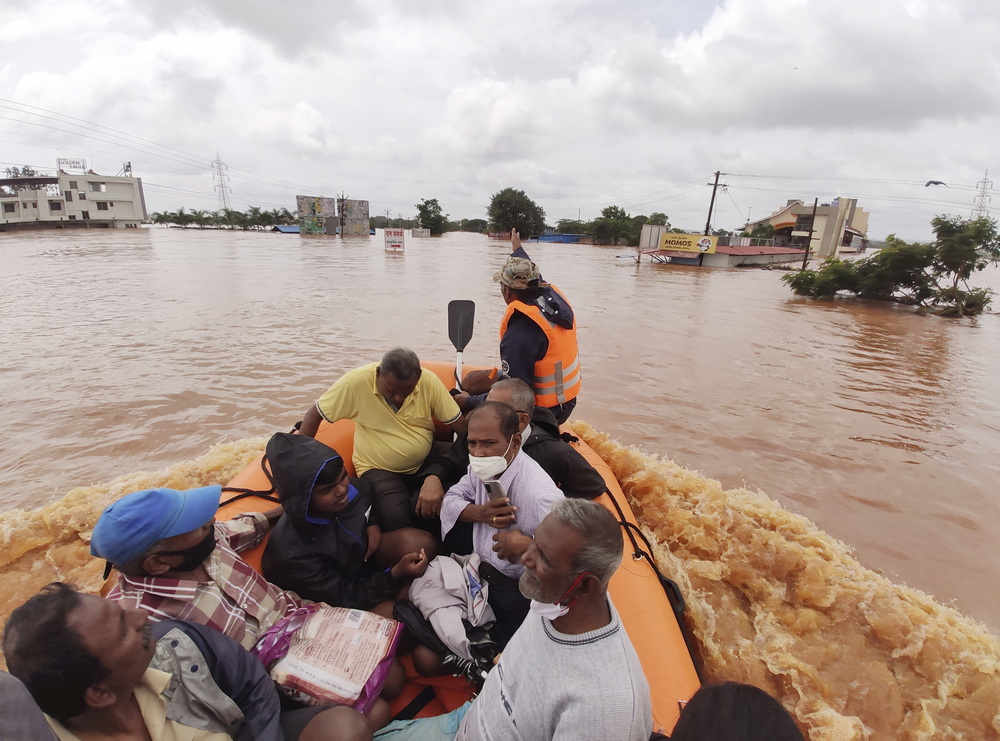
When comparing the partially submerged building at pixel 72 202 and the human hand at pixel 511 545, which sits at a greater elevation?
the partially submerged building at pixel 72 202

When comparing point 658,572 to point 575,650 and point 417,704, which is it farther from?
point 575,650

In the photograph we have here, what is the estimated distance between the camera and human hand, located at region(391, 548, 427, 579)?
5.99 feet

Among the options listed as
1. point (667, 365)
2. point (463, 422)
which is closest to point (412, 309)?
point (667, 365)

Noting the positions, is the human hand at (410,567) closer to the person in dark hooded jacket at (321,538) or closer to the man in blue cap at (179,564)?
the person in dark hooded jacket at (321,538)

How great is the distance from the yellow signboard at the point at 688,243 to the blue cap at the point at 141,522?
29817 millimetres

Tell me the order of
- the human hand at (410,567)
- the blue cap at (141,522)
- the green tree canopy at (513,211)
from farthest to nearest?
the green tree canopy at (513,211) → the human hand at (410,567) → the blue cap at (141,522)

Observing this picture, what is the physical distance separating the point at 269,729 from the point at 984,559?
4.79 meters

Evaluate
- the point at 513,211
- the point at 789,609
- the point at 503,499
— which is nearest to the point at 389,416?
the point at 503,499

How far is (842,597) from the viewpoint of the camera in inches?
110

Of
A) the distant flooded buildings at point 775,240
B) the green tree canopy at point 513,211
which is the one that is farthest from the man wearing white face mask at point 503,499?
the green tree canopy at point 513,211

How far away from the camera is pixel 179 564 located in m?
1.34

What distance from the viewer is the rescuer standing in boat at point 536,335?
2.51 metres

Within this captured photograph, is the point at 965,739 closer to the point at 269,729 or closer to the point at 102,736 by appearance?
the point at 269,729

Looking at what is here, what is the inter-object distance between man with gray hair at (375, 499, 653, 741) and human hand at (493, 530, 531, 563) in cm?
45
